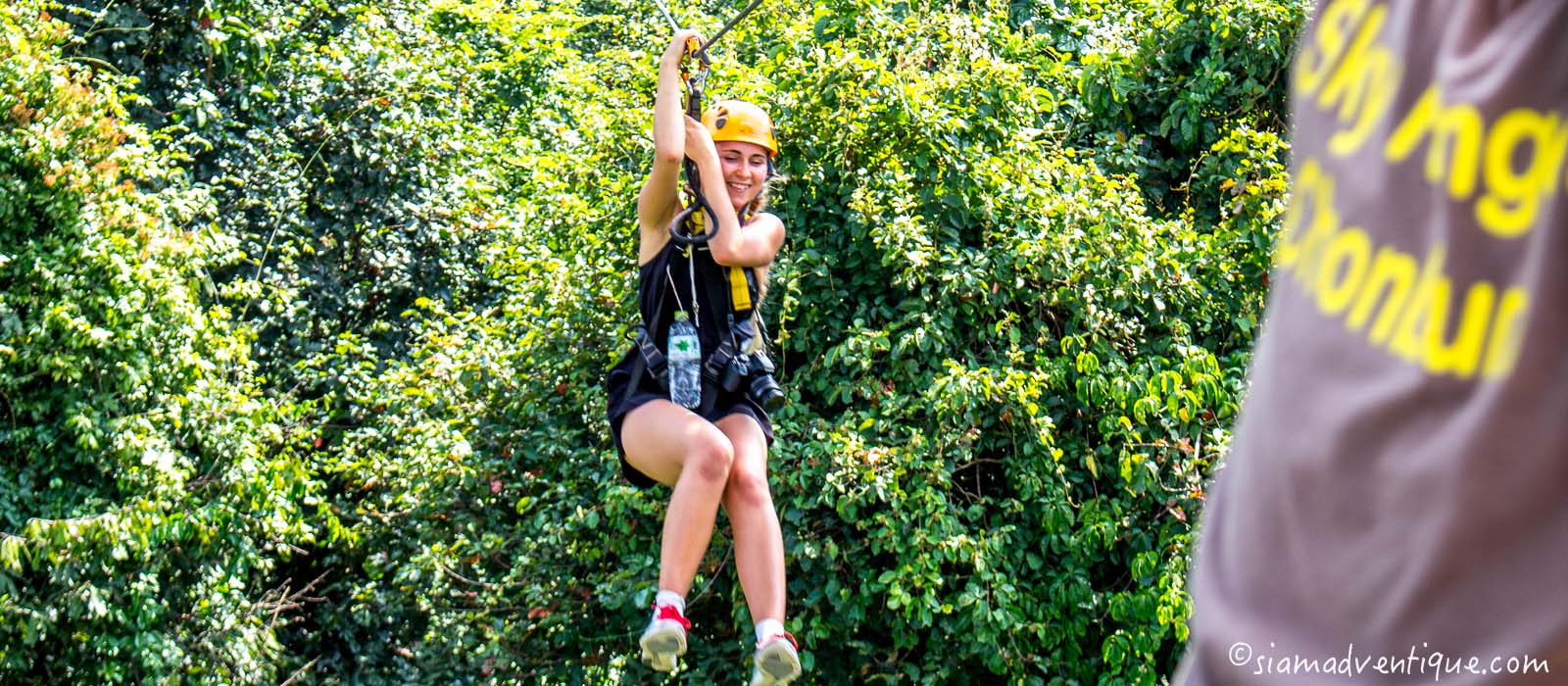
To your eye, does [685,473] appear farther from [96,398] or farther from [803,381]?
[96,398]

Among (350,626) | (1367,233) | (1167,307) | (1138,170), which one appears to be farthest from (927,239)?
(1367,233)

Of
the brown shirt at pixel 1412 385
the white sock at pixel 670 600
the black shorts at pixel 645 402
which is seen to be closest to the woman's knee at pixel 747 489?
the black shorts at pixel 645 402

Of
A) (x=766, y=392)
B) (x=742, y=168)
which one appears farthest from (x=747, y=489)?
(x=742, y=168)

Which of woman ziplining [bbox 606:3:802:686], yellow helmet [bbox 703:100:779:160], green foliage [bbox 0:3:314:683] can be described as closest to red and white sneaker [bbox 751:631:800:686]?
woman ziplining [bbox 606:3:802:686]

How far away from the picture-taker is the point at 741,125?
525cm

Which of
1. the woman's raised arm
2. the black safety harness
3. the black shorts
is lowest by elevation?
the black shorts

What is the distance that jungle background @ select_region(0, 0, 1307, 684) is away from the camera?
6.78m

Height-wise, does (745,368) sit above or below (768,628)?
above

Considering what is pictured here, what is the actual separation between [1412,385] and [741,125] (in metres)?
4.41

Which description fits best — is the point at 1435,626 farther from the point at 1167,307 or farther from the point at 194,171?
the point at 194,171

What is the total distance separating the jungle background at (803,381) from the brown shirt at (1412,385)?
5511 mm

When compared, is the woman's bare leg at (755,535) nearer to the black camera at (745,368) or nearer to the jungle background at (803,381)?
the black camera at (745,368)

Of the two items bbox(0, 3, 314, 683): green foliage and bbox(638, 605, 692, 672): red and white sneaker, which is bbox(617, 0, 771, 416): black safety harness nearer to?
bbox(638, 605, 692, 672): red and white sneaker

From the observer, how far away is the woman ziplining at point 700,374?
4.90 m
